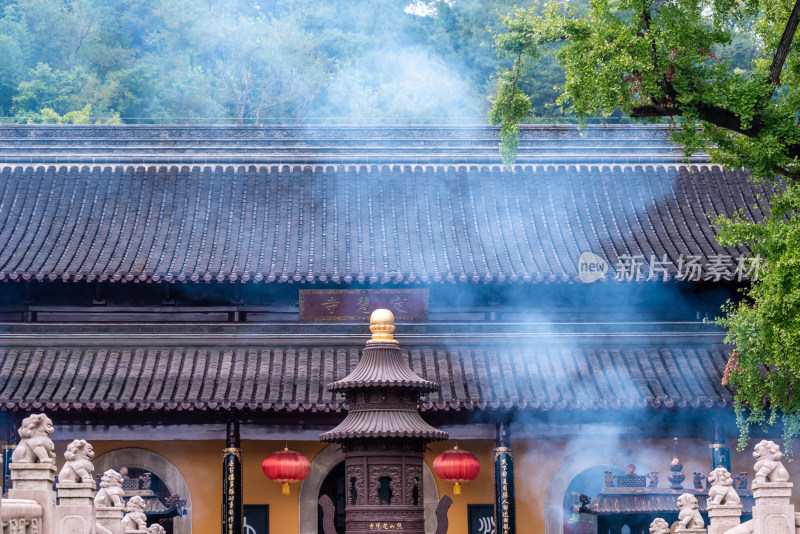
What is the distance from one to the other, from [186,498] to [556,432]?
5.41 metres

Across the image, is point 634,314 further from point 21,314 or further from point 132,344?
point 21,314

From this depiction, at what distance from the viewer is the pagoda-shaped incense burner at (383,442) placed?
1101cm

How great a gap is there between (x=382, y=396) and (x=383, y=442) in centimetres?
48

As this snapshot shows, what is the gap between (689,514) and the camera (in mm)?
11188

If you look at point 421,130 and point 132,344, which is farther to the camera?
point 421,130

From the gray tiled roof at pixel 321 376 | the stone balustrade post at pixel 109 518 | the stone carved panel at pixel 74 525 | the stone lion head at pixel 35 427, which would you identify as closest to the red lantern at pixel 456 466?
the gray tiled roof at pixel 321 376

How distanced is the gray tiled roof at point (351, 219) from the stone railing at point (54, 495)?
4.96 m

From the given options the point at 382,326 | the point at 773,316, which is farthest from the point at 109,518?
the point at 773,316

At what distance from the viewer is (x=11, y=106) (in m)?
39.1

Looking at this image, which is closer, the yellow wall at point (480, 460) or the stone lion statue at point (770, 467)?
the stone lion statue at point (770, 467)

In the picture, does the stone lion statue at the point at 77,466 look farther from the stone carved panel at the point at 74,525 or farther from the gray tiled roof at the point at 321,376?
the gray tiled roof at the point at 321,376

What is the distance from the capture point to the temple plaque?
16.8 meters

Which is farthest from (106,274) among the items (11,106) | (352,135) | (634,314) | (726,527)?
(11,106)

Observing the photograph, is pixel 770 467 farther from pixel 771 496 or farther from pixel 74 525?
pixel 74 525
